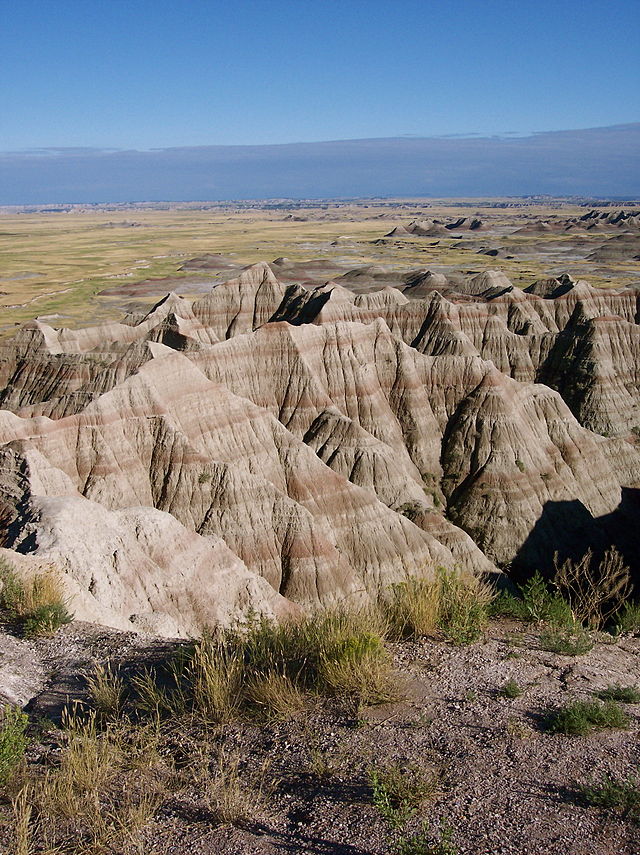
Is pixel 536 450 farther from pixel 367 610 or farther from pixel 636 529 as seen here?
pixel 367 610

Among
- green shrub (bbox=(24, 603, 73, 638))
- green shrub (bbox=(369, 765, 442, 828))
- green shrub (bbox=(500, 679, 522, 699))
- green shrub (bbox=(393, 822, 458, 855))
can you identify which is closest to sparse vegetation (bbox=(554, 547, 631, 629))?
green shrub (bbox=(500, 679, 522, 699))

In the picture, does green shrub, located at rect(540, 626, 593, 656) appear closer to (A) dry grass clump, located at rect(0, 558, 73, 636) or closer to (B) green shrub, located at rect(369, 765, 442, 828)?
(B) green shrub, located at rect(369, 765, 442, 828)

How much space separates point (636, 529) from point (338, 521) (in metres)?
21.8

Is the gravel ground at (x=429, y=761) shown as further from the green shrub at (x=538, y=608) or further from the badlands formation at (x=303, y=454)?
the badlands formation at (x=303, y=454)

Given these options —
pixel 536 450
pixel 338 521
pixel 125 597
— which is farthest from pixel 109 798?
pixel 536 450

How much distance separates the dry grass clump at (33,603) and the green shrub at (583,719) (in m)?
6.98

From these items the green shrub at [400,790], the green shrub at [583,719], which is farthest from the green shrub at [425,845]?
the green shrub at [583,719]

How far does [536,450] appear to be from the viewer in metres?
39.8

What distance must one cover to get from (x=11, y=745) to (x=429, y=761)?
13.8ft

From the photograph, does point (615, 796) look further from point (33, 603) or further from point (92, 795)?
point (33, 603)

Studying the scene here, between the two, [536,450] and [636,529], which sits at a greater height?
[536,450]

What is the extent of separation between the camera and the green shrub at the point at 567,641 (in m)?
10.5

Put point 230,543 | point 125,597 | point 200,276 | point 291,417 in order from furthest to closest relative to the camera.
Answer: point 200,276, point 291,417, point 230,543, point 125,597

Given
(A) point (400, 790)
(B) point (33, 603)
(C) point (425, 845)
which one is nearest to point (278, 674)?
(A) point (400, 790)
